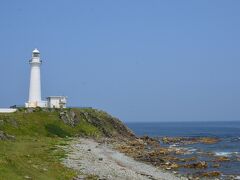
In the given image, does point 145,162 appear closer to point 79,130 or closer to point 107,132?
point 79,130

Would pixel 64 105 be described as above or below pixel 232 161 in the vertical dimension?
above

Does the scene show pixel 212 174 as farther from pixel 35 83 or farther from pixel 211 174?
pixel 35 83

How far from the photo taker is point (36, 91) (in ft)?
329

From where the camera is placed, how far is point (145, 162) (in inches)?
2303

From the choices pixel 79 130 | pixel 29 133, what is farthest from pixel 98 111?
pixel 29 133

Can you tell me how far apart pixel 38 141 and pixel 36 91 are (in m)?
37.5

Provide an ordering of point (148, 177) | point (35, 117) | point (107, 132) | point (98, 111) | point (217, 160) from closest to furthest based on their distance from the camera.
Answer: point (148, 177), point (217, 160), point (35, 117), point (107, 132), point (98, 111)

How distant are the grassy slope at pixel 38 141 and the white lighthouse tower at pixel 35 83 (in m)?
8.96

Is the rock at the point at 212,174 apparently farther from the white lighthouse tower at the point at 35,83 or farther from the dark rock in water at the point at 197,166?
the white lighthouse tower at the point at 35,83

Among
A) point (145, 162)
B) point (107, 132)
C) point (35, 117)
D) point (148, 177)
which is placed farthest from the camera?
point (107, 132)

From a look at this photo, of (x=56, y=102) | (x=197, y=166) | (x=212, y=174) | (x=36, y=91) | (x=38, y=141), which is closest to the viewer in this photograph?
(x=212, y=174)

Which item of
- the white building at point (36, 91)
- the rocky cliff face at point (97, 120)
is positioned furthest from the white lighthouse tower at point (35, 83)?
the rocky cliff face at point (97, 120)

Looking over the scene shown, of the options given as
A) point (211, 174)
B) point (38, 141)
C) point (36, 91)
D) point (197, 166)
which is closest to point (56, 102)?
point (36, 91)

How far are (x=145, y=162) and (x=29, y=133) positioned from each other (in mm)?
26365
